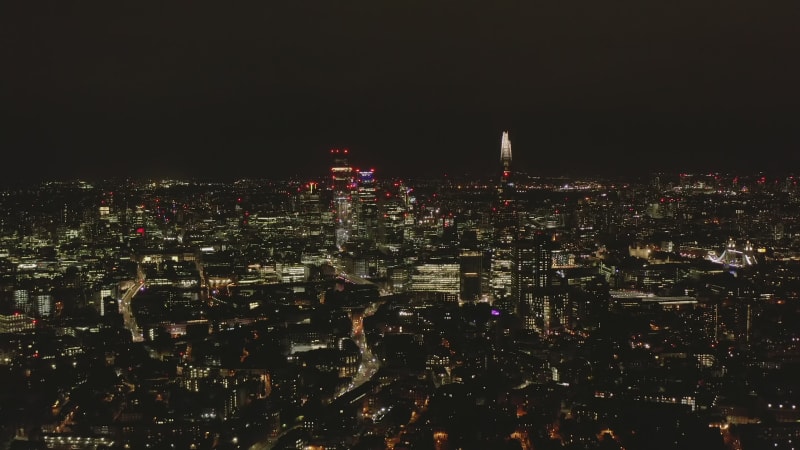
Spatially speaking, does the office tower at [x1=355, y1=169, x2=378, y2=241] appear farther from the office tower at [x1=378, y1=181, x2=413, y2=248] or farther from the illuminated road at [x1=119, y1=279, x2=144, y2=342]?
the illuminated road at [x1=119, y1=279, x2=144, y2=342]

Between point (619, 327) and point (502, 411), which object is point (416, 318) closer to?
point (619, 327)

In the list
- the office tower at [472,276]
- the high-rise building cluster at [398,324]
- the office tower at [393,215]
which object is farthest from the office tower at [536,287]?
the office tower at [393,215]

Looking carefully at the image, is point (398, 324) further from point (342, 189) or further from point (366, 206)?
point (342, 189)

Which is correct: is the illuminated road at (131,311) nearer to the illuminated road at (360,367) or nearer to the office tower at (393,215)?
the illuminated road at (360,367)

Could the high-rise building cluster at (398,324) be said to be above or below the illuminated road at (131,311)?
above

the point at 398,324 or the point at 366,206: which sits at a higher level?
the point at 366,206

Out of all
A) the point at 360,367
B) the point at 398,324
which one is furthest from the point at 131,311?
the point at 360,367
